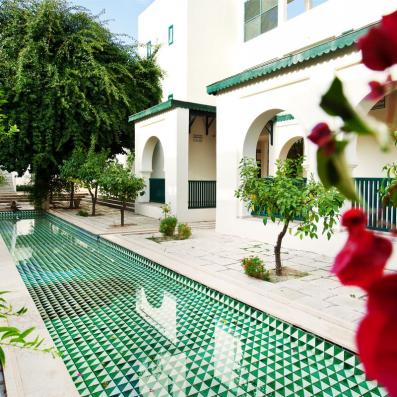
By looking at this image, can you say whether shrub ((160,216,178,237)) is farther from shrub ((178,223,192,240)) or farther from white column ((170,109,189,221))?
white column ((170,109,189,221))

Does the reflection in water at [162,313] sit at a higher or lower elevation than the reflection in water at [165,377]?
higher

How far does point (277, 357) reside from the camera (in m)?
3.38

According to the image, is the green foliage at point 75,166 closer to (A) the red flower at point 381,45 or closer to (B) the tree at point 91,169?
(B) the tree at point 91,169

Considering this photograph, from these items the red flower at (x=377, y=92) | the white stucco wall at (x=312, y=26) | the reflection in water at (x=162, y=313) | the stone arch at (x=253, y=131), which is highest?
the white stucco wall at (x=312, y=26)

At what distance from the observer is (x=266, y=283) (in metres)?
5.18

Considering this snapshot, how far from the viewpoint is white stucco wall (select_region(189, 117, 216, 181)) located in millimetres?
14016

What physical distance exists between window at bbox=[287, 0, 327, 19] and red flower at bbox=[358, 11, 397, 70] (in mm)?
12831

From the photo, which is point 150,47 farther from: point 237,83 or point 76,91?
point 237,83

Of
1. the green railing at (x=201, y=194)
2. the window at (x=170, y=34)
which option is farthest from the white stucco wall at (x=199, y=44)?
the green railing at (x=201, y=194)

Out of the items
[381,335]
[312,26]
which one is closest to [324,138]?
[381,335]

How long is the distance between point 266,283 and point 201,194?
300 inches

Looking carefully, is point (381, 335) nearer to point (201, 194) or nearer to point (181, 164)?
point (181, 164)

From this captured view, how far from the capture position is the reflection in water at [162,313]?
4.00 m

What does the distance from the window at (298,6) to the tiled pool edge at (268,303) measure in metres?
9.59
